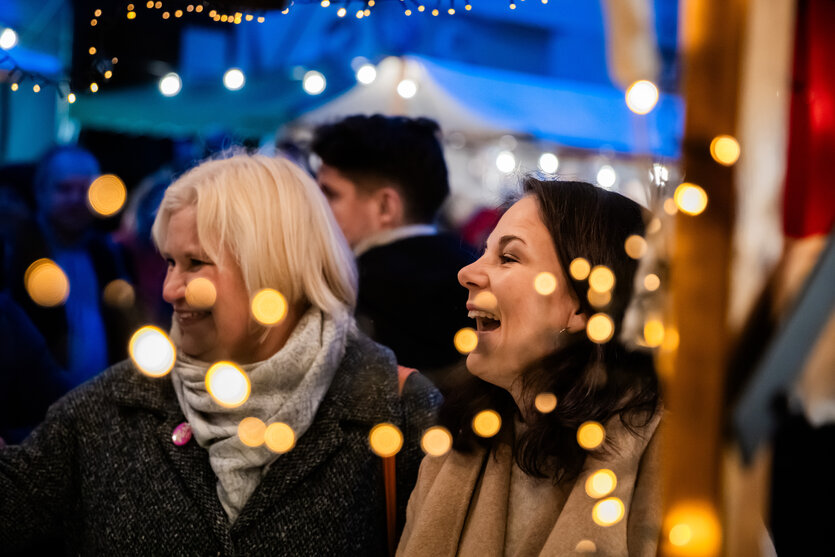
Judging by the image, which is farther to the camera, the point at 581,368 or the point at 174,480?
the point at 174,480

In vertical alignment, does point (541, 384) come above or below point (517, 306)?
below

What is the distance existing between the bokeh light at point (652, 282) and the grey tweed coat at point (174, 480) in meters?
0.61

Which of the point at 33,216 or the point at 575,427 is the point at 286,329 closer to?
the point at 575,427

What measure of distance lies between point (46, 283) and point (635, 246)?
1.70m

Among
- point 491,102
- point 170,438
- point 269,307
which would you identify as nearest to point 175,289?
point 269,307

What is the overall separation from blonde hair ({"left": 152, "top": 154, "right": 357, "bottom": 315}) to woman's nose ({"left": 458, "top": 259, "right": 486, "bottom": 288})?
0.40 m

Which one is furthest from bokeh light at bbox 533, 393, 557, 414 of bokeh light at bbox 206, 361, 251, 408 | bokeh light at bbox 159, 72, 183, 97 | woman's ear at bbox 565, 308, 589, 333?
bokeh light at bbox 159, 72, 183, 97

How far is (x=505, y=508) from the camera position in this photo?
141 cm

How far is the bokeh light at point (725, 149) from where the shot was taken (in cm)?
77

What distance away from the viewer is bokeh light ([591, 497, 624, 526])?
1240 mm

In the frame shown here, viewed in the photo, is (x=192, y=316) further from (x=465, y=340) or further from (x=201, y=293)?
(x=465, y=340)

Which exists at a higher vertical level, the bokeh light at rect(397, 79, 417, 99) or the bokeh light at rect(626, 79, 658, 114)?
the bokeh light at rect(626, 79, 658, 114)

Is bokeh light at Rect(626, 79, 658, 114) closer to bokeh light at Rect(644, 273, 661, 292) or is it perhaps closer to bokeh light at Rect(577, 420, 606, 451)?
bokeh light at Rect(644, 273, 661, 292)

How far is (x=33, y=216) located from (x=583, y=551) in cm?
196
